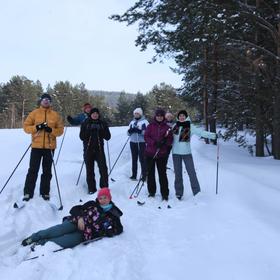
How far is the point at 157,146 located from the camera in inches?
349

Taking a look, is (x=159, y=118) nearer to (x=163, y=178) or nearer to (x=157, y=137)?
(x=157, y=137)

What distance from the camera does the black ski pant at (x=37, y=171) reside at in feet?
26.1

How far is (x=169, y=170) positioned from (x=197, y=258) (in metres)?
7.39

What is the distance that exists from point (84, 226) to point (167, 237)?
1.27 meters

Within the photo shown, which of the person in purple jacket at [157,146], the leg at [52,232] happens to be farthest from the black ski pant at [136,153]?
the leg at [52,232]

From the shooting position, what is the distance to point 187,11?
13773 millimetres

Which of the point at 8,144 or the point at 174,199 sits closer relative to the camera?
the point at 174,199

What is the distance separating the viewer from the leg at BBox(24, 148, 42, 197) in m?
7.92

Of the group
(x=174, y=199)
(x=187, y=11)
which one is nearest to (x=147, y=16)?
(x=187, y=11)

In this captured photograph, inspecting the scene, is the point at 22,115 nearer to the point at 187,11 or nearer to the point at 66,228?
the point at 187,11

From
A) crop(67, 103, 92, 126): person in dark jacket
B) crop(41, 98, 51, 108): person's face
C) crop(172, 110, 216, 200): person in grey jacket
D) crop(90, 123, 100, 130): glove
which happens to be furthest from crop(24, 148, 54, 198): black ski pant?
crop(172, 110, 216, 200): person in grey jacket

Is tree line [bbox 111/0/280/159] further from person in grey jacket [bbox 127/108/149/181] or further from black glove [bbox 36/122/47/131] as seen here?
black glove [bbox 36/122/47/131]

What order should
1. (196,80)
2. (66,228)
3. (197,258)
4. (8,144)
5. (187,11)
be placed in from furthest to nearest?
(196,80) → (8,144) → (187,11) → (66,228) → (197,258)

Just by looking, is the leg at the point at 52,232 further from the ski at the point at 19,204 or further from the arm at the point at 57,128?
the arm at the point at 57,128
